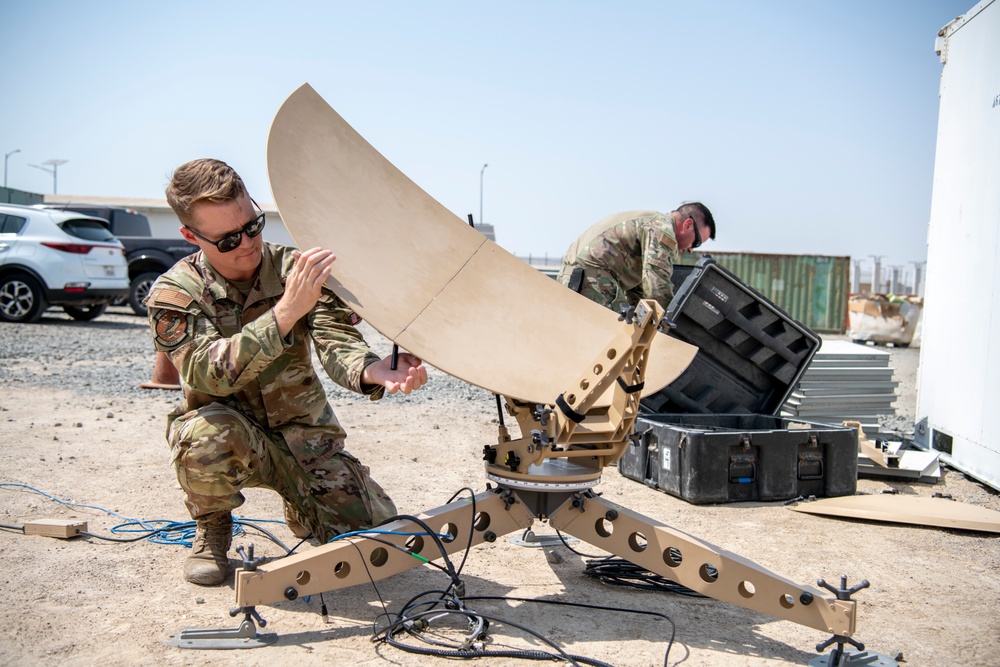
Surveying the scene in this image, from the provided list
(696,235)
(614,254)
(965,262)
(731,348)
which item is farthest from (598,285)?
(965,262)

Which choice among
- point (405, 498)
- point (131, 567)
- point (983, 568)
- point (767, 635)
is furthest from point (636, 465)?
point (131, 567)

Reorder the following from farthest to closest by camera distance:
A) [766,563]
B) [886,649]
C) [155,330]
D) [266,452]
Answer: [766,563]
[266,452]
[155,330]
[886,649]

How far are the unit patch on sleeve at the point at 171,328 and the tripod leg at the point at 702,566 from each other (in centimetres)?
142

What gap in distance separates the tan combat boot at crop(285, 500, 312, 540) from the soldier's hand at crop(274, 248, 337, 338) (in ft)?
3.70

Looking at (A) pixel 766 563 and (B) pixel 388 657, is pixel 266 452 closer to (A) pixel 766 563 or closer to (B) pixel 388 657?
(B) pixel 388 657

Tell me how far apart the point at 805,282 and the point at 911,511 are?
784 inches


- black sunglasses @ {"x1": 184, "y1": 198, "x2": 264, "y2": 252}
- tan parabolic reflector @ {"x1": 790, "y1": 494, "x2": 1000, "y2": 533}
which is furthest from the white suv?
tan parabolic reflector @ {"x1": 790, "y1": 494, "x2": 1000, "y2": 533}

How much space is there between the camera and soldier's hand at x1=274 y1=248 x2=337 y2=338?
2.50 meters

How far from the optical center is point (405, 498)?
4.29 m

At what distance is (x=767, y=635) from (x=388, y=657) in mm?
1264

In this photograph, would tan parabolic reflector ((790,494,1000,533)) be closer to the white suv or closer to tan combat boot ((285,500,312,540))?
tan combat boot ((285,500,312,540))

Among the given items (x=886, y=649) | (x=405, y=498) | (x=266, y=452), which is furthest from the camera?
(x=405, y=498)

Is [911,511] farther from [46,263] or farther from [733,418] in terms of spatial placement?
[46,263]

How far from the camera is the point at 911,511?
4289 mm
